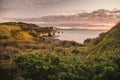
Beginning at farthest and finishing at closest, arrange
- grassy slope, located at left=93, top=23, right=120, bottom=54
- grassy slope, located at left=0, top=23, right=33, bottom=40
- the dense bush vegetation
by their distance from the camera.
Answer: grassy slope, located at left=0, top=23, right=33, bottom=40
grassy slope, located at left=93, top=23, right=120, bottom=54
the dense bush vegetation

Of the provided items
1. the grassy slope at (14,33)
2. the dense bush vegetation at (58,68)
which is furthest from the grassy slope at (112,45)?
the grassy slope at (14,33)

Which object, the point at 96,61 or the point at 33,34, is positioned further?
the point at 33,34

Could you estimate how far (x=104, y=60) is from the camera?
32.0m

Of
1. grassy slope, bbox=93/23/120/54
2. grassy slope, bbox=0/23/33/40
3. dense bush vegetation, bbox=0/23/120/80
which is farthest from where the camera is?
grassy slope, bbox=0/23/33/40

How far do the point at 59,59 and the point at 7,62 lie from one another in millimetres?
4513

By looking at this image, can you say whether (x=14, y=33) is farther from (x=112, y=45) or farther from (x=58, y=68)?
(x=58, y=68)

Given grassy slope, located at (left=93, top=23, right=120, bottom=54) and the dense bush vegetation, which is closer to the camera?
the dense bush vegetation

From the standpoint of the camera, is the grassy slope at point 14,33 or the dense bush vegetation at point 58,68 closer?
the dense bush vegetation at point 58,68

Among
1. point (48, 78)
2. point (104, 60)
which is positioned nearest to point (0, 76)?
point (48, 78)

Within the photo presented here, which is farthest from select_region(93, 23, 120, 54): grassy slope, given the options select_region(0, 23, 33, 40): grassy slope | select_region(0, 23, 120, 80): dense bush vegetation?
select_region(0, 23, 33, 40): grassy slope

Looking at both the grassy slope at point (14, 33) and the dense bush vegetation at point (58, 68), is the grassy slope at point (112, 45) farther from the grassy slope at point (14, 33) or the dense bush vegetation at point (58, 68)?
the grassy slope at point (14, 33)

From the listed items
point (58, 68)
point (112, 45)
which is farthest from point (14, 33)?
point (58, 68)

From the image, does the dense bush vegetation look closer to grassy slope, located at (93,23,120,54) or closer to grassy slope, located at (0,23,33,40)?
grassy slope, located at (93,23,120,54)

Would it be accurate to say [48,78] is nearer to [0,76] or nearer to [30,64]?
[30,64]
